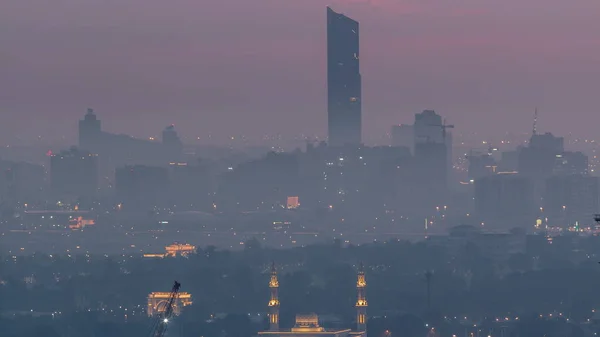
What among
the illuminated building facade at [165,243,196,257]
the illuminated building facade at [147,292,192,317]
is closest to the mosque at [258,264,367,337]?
the illuminated building facade at [147,292,192,317]

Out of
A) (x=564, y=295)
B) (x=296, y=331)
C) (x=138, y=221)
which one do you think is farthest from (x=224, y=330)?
(x=138, y=221)

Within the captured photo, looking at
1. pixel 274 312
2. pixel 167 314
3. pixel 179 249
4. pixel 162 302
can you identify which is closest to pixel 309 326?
pixel 274 312

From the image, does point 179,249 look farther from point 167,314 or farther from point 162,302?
point 167,314

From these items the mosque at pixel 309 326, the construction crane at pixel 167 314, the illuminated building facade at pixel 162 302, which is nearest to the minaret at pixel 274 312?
the mosque at pixel 309 326

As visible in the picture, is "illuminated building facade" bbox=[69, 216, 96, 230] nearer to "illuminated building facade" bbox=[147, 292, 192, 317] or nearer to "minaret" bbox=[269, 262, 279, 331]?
"illuminated building facade" bbox=[147, 292, 192, 317]

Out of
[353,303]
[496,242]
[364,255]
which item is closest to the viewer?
[353,303]

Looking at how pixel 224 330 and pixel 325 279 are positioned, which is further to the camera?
pixel 325 279

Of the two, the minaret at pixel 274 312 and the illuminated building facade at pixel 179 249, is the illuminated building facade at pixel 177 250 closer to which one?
the illuminated building facade at pixel 179 249

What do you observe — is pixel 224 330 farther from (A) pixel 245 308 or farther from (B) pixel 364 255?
(B) pixel 364 255
